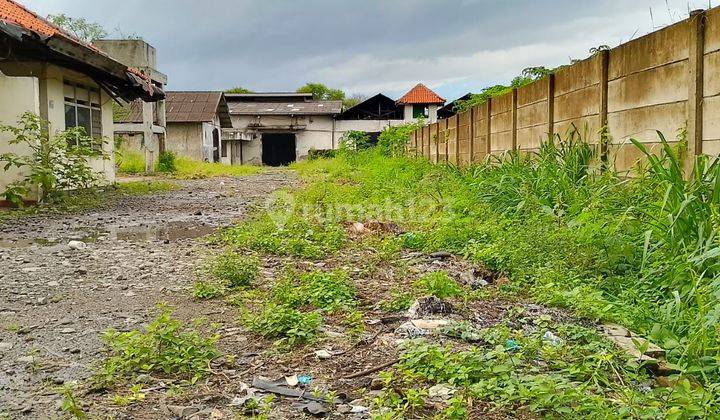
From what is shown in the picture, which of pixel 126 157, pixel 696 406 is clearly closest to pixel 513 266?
pixel 696 406

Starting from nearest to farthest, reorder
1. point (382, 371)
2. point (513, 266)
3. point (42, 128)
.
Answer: point (382, 371) → point (513, 266) → point (42, 128)

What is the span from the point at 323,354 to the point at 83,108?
1156 centimetres

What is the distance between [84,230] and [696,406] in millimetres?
6715

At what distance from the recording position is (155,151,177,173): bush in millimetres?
22125

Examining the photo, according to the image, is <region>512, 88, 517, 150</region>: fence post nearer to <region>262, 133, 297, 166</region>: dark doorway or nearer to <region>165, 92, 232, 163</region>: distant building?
<region>165, 92, 232, 163</region>: distant building

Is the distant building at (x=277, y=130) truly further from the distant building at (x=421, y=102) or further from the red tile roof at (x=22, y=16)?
the red tile roof at (x=22, y=16)

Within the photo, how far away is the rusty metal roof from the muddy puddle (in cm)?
2479

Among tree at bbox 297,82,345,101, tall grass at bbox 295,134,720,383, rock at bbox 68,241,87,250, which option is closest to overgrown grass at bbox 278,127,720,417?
tall grass at bbox 295,134,720,383

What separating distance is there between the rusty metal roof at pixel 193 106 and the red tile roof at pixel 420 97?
13325 millimetres

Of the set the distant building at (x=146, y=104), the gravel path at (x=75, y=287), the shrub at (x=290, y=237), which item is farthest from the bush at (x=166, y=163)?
the shrub at (x=290, y=237)

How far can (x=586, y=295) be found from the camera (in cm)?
312

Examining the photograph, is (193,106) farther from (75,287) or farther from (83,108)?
(75,287)

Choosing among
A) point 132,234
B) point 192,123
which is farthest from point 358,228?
point 192,123

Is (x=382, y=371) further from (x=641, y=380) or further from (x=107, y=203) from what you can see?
(x=107, y=203)
